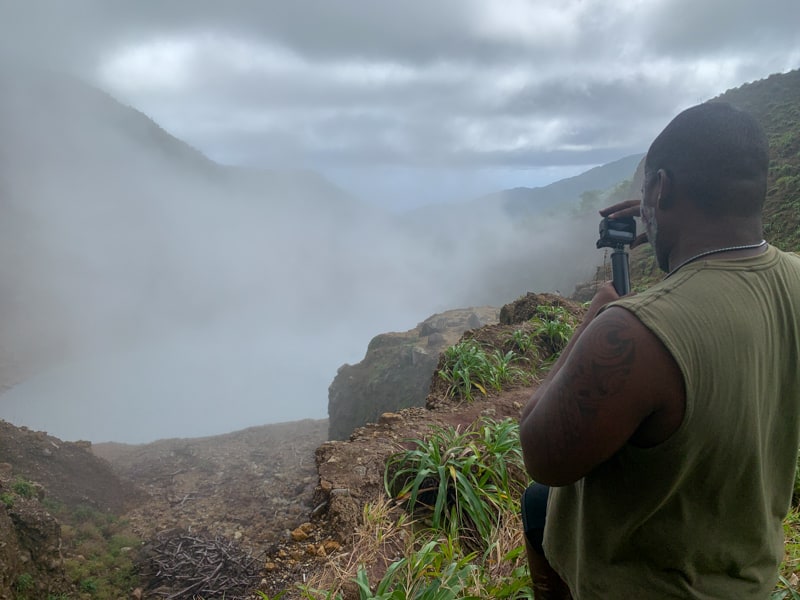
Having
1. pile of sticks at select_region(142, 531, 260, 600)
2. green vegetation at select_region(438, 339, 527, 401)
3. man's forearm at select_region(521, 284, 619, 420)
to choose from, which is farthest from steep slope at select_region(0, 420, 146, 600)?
man's forearm at select_region(521, 284, 619, 420)

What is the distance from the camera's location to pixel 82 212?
291 ft

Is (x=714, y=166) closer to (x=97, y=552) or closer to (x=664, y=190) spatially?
(x=664, y=190)

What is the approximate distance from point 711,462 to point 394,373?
21474 millimetres

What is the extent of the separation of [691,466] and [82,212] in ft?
346

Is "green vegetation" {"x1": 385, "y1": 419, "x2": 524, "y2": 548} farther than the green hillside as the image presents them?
No

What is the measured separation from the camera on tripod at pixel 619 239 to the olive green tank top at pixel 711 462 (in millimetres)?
458

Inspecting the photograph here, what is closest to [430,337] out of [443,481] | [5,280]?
[443,481]

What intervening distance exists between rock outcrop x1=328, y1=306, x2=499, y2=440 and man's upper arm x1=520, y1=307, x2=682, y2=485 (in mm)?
18097

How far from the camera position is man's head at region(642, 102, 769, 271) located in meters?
1.29

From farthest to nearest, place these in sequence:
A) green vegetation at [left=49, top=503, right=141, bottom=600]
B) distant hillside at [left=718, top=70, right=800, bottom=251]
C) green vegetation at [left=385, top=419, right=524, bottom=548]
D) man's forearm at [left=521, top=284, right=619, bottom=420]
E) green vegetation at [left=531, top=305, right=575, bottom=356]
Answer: distant hillside at [left=718, top=70, right=800, bottom=251], green vegetation at [left=531, top=305, right=575, bottom=356], green vegetation at [left=49, top=503, right=141, bottom=600], green vegetation at [left=385, top=419, right=524, bottom=548], man's forearm at [left=521, top=284, right=619, bottom=420]

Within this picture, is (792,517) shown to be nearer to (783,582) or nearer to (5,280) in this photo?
(783,582)

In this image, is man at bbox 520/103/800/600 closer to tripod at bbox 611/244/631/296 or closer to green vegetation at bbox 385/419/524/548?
tripod at bbox 611/244/631/296

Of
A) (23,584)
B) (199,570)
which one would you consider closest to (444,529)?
(199,570)

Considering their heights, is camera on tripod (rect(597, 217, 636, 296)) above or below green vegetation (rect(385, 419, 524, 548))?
above
